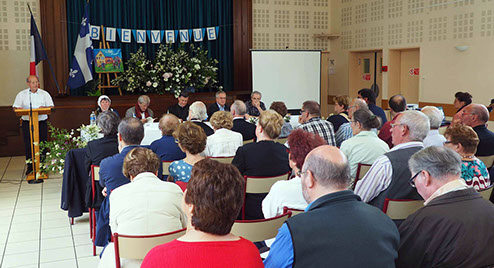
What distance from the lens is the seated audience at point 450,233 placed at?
6.79 feet

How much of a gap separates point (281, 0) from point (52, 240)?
29.9ft

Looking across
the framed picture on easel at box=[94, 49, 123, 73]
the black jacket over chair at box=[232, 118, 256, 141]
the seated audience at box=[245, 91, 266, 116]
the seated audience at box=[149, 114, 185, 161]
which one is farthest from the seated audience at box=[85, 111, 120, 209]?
the framed picture on easel at box=[94, 49, 123, 73]

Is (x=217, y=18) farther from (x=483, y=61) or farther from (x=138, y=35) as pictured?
(x=483, y=61)

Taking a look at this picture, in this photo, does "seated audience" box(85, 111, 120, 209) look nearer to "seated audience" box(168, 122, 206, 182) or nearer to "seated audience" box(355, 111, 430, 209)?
"seated audience" box(168, 122, 206, 182)

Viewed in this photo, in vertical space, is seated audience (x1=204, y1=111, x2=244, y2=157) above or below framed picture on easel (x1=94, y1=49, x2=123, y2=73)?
below

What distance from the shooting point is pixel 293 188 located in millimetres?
2865

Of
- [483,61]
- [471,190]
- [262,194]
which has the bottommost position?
[262,194]

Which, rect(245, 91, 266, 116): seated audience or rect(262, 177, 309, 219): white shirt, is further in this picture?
rect(245, 91, 266, 116): seated audience

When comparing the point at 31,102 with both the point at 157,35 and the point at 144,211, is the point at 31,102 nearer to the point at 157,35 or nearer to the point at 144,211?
the point at 157,35

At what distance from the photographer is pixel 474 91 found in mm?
8570

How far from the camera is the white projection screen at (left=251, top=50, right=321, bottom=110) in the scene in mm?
11164

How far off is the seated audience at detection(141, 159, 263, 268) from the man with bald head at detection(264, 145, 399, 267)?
0.14m

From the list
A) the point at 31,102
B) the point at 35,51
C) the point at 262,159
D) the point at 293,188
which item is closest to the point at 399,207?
the point at 293,188

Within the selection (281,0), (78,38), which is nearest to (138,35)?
(78,38)
